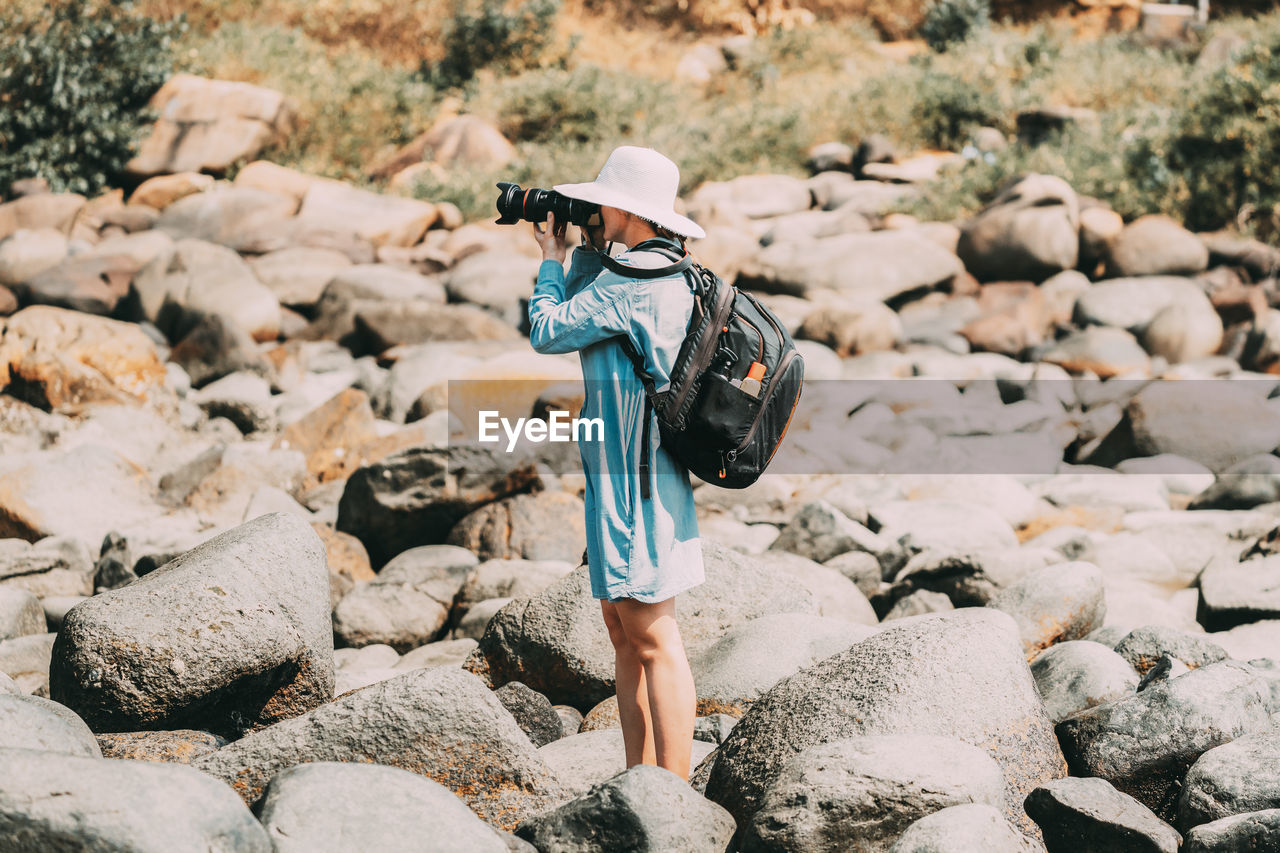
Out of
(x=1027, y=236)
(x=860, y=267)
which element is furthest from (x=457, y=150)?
(x=1027, y=236)

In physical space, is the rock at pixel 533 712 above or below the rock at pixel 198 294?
above

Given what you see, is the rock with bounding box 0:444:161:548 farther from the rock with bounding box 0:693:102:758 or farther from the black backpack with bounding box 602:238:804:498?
the black backpack with bounding box 602:238:804:498

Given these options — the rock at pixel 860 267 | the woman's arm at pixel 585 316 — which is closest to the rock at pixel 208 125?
the rock at pixel 860 267

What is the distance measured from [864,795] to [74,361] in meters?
8.87

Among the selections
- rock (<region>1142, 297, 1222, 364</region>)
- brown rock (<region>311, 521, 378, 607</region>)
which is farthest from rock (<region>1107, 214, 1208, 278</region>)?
brown rock (<region>311, 521, 378, 607</region>)

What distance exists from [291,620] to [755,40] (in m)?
23.1

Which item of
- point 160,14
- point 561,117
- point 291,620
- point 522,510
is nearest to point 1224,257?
point 561,117

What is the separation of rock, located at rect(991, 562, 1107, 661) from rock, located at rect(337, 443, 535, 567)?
2961 mm

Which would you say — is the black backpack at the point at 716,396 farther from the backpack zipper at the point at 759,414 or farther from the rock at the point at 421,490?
the rock at the point at 421,490

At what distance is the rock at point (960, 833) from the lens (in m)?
2.65

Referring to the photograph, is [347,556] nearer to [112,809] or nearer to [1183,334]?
[112,809]

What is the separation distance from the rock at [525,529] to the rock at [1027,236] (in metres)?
9.67

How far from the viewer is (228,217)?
15.5m

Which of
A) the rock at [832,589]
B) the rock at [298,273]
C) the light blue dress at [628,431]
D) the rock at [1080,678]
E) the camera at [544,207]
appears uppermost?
the camera at [544,207]
